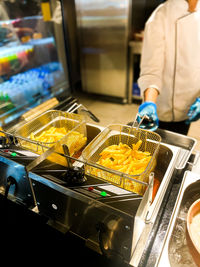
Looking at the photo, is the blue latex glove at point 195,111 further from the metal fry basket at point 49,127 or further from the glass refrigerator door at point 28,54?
the glass refrigerator door at point 28,54

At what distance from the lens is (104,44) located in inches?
144

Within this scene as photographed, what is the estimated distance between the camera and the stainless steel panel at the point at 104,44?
333 cm

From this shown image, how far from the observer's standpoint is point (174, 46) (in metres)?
1.52

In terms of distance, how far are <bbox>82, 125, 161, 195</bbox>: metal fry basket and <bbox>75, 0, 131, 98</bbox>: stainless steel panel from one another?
2.75m

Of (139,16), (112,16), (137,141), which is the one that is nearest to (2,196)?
(137,141)

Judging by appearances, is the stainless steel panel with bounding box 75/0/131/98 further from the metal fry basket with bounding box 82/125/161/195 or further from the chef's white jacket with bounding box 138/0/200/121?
the metal fry basket with bounding box 82/125/161/195

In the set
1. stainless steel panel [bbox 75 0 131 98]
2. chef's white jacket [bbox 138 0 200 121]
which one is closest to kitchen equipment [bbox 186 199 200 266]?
chef's white jacket [bbox 138 0 200 121]

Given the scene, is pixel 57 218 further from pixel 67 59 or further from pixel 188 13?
pixel 67 59

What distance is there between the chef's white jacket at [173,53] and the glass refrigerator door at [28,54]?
6.04 ft

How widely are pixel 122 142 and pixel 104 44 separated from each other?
9.64 ft

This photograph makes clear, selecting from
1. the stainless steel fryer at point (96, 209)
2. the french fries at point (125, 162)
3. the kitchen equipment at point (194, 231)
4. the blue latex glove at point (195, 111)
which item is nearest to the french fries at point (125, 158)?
the french fries at point (125, 162)

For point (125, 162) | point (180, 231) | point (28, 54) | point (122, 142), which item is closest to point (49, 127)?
point (122, 142)

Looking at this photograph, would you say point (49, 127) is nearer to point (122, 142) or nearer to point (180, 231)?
point (122, 142)

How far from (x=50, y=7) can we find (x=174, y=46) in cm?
205
